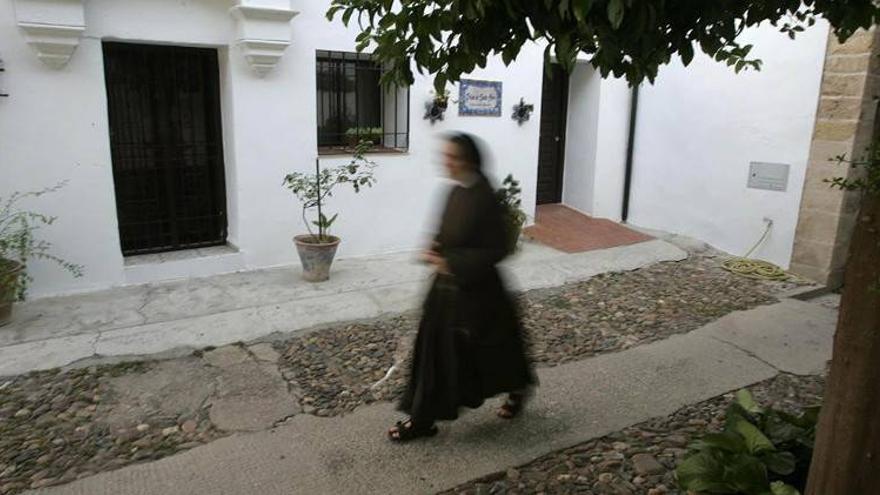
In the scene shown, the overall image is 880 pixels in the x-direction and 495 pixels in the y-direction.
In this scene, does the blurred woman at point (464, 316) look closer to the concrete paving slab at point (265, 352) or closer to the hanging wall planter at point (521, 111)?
the concrete paving slab at point (265, 352)

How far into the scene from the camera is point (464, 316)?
3.08 m

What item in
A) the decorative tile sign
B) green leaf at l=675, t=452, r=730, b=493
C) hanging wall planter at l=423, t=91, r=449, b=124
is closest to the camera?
green leaf at l=675, t=452, r=730, b=493

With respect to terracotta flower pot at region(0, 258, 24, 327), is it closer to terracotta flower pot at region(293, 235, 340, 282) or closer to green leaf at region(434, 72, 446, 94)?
terracotta flower pot at region(293, 235, 340, 282)

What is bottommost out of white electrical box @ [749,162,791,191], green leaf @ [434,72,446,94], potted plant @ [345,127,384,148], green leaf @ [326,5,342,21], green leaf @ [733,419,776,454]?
green leaf @ [733,419,776,454]

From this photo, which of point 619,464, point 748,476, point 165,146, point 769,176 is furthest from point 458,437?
point 769,176

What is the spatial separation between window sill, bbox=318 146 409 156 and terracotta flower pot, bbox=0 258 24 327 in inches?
112

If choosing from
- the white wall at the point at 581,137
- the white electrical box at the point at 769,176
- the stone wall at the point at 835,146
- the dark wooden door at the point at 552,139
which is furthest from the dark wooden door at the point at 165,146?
the stone wall at the point at 835,146

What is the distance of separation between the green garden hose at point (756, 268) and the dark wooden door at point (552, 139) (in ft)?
9.67

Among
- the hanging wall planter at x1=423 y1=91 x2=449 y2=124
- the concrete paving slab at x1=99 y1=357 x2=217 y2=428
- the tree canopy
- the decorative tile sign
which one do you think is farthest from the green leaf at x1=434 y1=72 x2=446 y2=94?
the decorative tile sign

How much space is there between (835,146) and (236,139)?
5864 mm

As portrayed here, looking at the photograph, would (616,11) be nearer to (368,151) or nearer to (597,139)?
(368,151)

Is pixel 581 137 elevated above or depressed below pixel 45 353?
above

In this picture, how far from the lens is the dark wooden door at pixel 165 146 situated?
5.67 metres

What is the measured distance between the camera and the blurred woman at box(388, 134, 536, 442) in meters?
3.00
